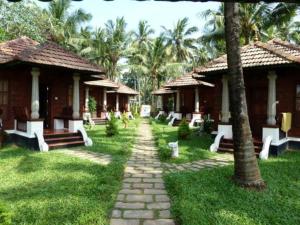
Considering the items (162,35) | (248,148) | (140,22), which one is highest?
(140,22)

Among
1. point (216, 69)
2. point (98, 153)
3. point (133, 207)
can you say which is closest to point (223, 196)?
point (133, 207)

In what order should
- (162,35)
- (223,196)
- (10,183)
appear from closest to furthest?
(223,196), (10,183), (162,35)

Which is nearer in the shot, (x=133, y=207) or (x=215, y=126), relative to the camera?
(x=133, y=207)

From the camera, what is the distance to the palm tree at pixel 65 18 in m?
30.2

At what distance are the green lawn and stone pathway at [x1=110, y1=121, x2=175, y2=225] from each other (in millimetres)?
203

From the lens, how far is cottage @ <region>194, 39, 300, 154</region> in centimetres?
1009

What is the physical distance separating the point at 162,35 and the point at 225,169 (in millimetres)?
31097

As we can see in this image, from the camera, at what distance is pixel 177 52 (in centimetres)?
3781

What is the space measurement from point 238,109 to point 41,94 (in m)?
10.2

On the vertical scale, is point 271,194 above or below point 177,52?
below

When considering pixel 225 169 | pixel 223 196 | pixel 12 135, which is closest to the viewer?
pixel 223 196

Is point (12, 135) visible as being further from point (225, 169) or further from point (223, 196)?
point (223, 196)

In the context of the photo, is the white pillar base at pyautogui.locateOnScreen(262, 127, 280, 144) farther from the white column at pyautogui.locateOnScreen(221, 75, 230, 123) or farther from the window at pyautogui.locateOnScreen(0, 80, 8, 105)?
the window at pyautogui.locateOnScreen(0, 80, 8, 105)

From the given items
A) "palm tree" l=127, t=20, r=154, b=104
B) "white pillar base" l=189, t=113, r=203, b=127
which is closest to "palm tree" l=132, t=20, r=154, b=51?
"palm tree" l=127, t=20, r=154, b=104
